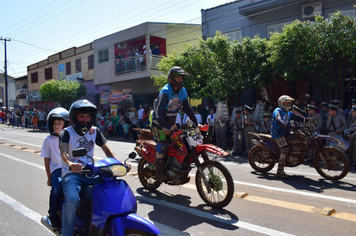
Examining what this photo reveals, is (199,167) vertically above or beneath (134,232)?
above

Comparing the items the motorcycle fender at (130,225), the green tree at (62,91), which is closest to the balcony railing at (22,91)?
the green tree at (62,91)

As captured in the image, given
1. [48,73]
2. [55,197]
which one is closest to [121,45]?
[48,73]

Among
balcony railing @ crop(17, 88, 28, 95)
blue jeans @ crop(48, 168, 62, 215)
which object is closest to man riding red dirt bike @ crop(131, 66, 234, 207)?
blue jeans @ crop(48, 168, 62, 215)

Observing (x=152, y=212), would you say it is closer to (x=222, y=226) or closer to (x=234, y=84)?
(x=222, y=226)

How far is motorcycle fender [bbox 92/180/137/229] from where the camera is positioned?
2.90m

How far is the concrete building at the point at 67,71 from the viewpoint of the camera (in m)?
31.2

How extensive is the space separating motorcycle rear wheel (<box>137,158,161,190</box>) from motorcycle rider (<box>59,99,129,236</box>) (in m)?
2.23

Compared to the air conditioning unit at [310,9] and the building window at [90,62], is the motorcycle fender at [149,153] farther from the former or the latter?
the building window at [90,62]

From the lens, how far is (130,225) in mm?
2787

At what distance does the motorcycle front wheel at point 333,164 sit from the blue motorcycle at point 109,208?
17.0 feet

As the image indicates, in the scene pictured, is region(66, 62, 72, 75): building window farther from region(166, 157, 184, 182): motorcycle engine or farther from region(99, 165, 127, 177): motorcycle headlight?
region(99, 165, 127, 177): motorcycle headlight

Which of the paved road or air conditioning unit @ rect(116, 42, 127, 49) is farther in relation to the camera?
air conditioning unit @ rect(116, 42, 127, 49)

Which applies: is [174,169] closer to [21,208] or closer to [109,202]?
[109,202]

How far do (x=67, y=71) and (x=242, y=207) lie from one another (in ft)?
112
